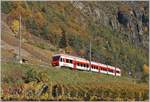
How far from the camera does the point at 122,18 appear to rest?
463ft

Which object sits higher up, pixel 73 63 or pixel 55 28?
pixel 55 28

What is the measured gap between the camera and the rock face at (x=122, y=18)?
136000 millimetres

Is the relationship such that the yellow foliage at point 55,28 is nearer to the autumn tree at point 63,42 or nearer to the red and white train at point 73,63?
the autumn tree at point 63,42

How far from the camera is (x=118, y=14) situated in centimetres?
14388

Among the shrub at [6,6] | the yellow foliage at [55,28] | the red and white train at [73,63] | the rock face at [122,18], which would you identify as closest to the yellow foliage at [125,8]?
the rock face at [122,18]

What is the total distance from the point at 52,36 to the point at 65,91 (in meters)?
71.3

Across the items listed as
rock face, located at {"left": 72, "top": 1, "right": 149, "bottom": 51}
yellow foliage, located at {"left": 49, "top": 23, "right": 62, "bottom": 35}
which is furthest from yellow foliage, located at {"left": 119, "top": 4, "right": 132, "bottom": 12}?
yellow foliage, located at {"left": 49, "top": 23, "right": 62, "bottom": 35}

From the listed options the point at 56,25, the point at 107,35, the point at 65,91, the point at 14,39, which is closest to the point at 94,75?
the point at 65,91

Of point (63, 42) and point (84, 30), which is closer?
point (63, 42)

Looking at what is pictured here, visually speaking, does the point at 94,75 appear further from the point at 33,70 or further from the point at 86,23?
the point at 86,23

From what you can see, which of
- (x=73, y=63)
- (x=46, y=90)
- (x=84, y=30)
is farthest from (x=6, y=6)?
(x=46, y=90)

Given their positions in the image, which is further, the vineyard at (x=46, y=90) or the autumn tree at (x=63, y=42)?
the autumn tree at (x=63, y=42)

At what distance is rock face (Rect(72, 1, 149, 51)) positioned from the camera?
136000 millimetres

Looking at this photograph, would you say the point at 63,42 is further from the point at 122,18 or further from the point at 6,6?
the point at 122,18
